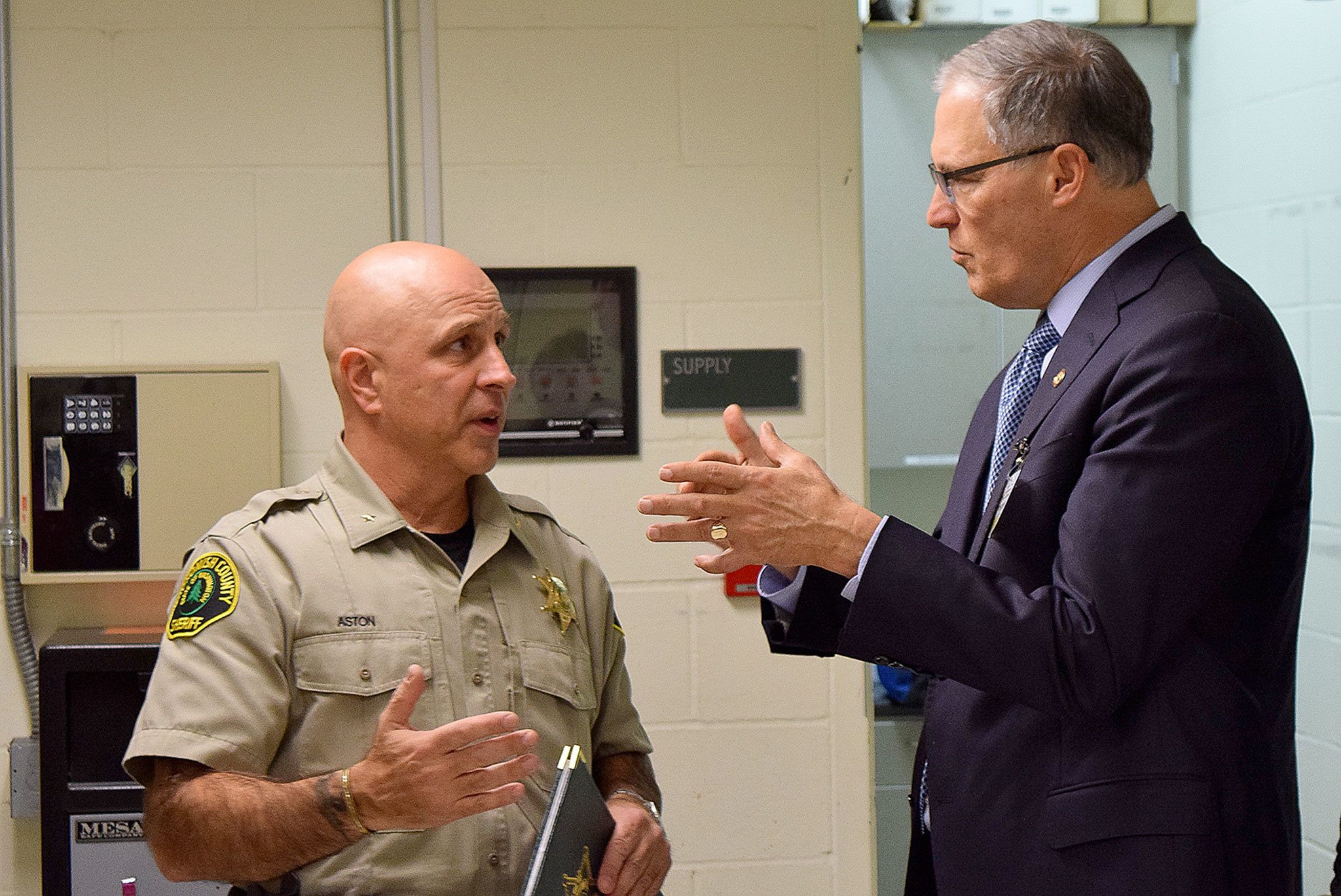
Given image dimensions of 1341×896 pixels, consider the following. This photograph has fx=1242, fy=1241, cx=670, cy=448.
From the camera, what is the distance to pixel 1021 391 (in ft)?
5.38

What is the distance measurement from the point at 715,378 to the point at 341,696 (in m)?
1.25

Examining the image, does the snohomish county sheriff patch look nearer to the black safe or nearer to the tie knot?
the black safe

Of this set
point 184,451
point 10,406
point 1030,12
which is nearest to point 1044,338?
point 184,451

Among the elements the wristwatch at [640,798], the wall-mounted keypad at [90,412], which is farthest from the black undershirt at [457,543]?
the wall-mounted keypad at [90,412]

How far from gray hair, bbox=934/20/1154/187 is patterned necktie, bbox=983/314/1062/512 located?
22cm

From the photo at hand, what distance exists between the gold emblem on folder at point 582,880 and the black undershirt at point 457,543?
0.45m

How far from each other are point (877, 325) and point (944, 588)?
2.22m

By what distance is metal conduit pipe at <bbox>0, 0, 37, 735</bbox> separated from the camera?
97.9 inches

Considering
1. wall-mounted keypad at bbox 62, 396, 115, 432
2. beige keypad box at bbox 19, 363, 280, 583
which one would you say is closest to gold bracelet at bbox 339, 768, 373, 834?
beige keypad box at bbox 19, 363, 280, 583

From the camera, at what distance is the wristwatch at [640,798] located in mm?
1792

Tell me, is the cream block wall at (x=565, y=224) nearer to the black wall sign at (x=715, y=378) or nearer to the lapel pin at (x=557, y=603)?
the black wall sign at (x=715, y=378)

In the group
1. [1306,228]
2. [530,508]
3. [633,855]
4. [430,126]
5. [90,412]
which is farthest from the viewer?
[1306,228]

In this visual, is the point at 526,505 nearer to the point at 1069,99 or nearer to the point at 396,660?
the point at 396,660

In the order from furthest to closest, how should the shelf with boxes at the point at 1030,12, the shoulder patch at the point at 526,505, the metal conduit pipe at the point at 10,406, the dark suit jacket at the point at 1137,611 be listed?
the shelf with boxes at the point at 1030,12 → the metal conduit pipe at the point at 10,406 → the shoulder patch at the point at 526,505 → the dark suit jacket at the point at 1137,611
